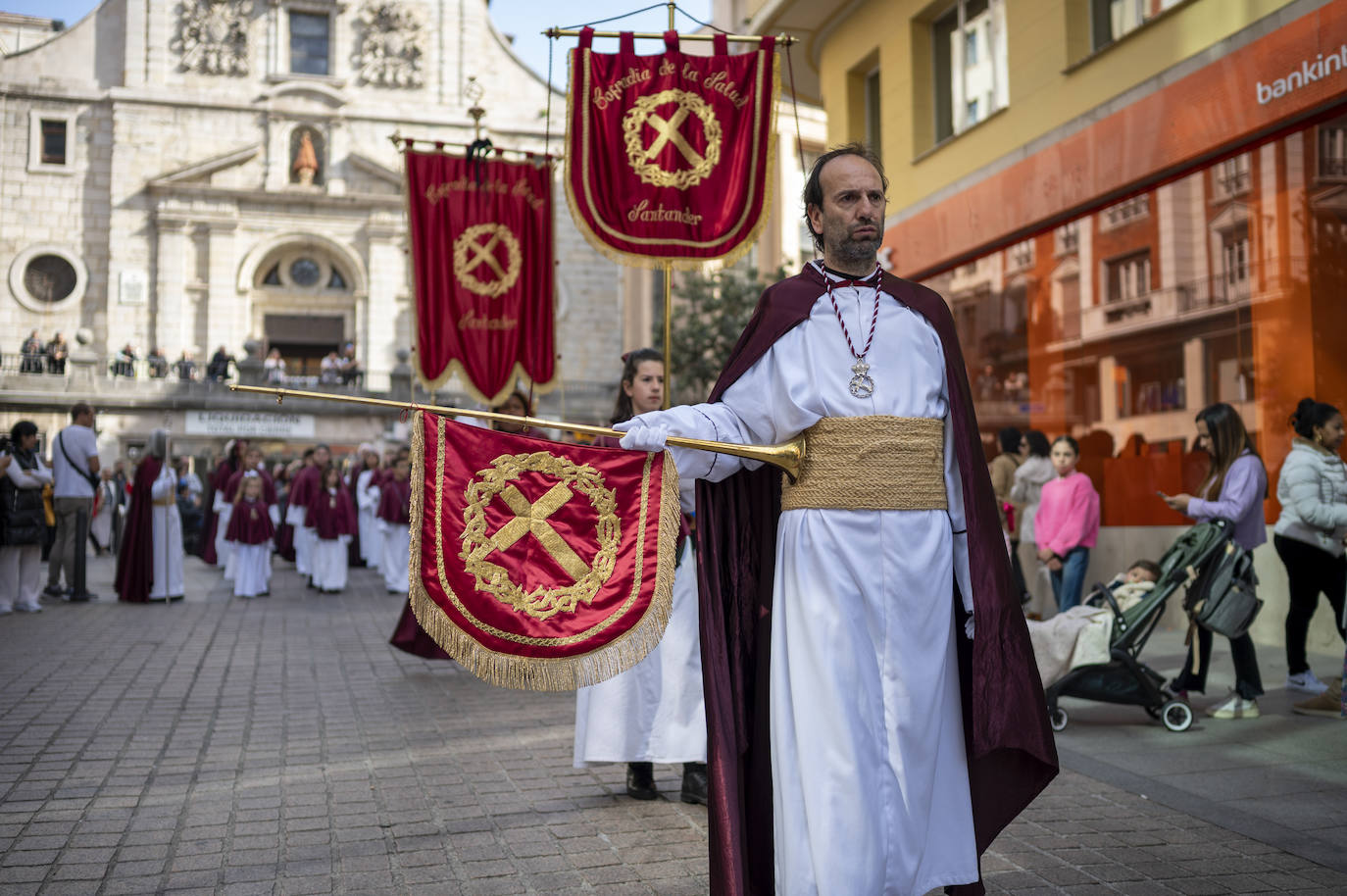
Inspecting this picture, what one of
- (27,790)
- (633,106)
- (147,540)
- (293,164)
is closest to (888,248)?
(633,106)

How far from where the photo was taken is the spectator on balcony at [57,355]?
36.5m

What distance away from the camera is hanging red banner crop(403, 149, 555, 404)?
37.7 ft

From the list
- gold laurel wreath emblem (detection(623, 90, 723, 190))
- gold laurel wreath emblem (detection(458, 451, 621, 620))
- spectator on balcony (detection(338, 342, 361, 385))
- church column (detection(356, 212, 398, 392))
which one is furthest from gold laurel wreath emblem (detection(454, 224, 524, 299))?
church column (detection(356, 212, 398, 392))

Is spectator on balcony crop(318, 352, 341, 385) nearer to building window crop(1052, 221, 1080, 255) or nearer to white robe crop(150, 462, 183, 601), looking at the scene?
white robe crop(150, 462, 183, 601)

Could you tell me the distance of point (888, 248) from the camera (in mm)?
15258

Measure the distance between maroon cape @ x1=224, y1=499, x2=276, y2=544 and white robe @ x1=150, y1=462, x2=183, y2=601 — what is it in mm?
688

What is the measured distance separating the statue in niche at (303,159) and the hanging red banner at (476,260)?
3401cm

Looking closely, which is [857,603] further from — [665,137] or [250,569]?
[250,569]

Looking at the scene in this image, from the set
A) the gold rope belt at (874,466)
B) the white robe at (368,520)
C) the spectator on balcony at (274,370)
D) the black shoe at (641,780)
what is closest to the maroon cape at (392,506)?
the white robe at (368,520)

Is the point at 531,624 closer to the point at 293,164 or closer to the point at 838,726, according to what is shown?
the point at 838,726

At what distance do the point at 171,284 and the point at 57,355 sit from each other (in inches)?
238

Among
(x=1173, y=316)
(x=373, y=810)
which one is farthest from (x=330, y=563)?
(x=373, y=810)

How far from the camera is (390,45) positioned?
1731 inches

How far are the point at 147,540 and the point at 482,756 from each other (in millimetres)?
10620
